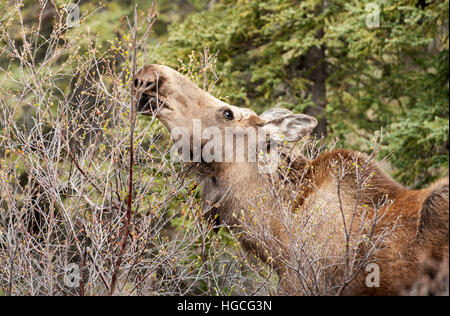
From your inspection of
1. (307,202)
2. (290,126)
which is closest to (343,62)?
(290,126)

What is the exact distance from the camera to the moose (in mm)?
3676

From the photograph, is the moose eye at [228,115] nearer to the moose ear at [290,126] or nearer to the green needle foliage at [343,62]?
the moose ear at [290,126]

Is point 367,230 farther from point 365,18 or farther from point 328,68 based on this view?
point 328,68

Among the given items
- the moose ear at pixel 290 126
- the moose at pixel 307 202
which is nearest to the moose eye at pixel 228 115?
the moose at pixel 307 202

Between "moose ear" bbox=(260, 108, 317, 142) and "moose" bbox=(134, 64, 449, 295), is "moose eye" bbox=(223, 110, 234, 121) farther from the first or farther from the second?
"moose ear" bbox=(260, 108, 317, 142)

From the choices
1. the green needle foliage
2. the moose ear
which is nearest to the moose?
the moose ear

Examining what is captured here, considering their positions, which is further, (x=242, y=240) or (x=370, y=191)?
(x=242, y=240)

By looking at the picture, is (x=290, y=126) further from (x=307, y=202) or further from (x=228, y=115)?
(x=307, y=202)

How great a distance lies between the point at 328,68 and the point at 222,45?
2429 millimetres

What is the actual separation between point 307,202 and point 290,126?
77 centimetres

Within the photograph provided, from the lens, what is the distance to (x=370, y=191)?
439 centimetres
